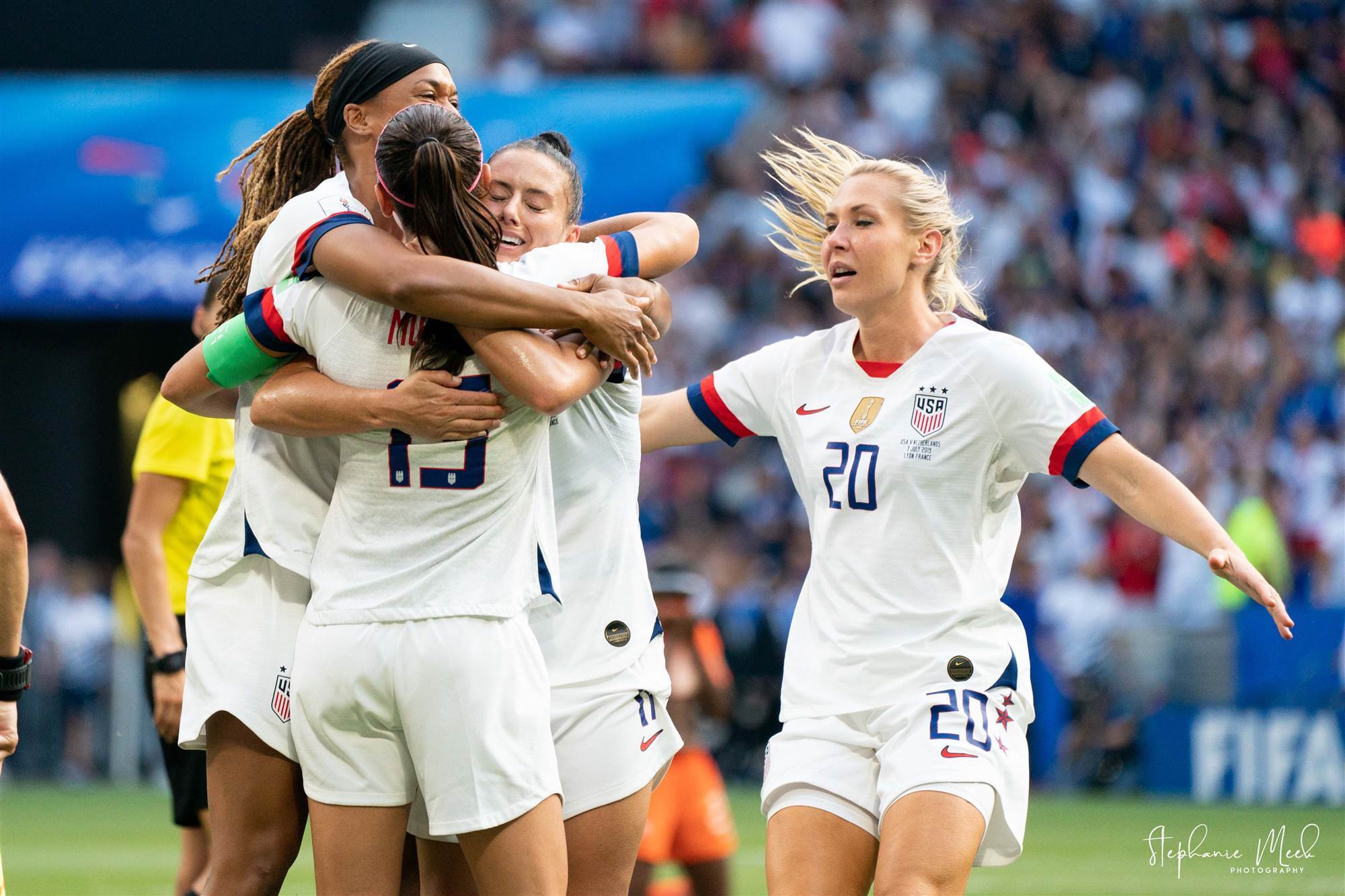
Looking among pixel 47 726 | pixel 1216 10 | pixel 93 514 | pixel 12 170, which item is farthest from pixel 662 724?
pixel 1216 10

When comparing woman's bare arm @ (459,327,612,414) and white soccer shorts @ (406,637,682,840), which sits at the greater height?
woman's bare arm @ (459,327,612,414)

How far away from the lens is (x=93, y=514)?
17.6 metres

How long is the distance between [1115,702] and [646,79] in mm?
7598

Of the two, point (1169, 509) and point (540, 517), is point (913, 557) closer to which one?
point (1169, 509)

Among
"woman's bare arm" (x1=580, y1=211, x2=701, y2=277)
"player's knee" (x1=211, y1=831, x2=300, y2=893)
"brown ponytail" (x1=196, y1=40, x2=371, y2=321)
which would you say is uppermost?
"brown ponytail" (x1=196, y1=40, x2=371, y2=321)

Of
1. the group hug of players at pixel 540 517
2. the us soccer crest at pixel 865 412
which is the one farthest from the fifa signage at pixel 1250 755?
the us soccer crest at pixel 865 412

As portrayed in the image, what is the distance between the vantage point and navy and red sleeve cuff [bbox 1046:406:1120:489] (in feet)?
14.0

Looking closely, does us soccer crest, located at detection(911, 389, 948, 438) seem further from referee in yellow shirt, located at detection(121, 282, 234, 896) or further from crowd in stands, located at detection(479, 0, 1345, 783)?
crowd in stands, located at detection(479, 0, 1345, 783)

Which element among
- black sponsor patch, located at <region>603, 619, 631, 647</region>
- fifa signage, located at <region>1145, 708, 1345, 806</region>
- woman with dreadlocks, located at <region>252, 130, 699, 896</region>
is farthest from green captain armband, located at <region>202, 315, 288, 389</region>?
fifa signage, located at <region>1145, 708, 1345, 806</region>

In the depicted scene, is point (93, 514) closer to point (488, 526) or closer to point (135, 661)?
point (135, 661)

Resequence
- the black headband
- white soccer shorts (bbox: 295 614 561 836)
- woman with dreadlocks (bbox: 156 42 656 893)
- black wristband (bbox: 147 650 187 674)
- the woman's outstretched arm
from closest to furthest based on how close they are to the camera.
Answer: white soccer shorts (bbox: 295 614 561 836)
woman with dreadlocks (bbox: 156 42 656 893)
the black headband
the woman's outstretched arm
black wristband (bbox: 147 650 187 674)

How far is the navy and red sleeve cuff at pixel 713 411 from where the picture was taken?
485 cm

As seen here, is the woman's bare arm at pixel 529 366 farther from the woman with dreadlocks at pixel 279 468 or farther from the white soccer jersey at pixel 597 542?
the white soccer jersey at pixel 597 542

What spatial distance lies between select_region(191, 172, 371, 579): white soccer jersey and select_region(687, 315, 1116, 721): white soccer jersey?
1.34m
